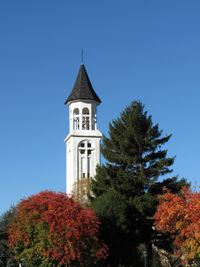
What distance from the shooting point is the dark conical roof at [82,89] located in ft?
259

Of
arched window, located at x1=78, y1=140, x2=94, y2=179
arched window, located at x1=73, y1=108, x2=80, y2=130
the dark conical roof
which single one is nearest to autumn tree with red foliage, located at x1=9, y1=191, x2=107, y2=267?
arched window, located at x1=78, y1=140, x2=94, y2=179

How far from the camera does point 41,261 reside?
39781mm

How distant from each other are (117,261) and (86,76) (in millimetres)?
39012

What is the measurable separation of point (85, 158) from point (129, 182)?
2647 centimetres

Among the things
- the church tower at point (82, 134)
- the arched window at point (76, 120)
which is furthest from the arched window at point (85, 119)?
the arched window at point (76, 120)

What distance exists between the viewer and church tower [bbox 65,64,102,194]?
254 ft

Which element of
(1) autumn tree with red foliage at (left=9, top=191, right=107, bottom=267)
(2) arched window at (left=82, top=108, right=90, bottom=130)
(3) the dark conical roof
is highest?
(3) the dark conical roof

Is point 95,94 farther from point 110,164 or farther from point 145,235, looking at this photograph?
point 145,235

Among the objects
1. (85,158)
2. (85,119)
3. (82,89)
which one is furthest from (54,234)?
Answer: (82,89)

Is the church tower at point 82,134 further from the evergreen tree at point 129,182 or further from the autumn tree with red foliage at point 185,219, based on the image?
the autumn tree with red foliage at point 185,219

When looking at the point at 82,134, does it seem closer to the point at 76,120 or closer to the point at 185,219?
the point at 76,120

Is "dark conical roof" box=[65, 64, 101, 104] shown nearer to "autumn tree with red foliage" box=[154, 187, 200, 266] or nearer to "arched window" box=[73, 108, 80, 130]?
"arched window" box=[73, 108, 80, 130]

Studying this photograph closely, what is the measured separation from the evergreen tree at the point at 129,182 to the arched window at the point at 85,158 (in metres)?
21.7

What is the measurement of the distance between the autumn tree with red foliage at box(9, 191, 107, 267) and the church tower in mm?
34939
